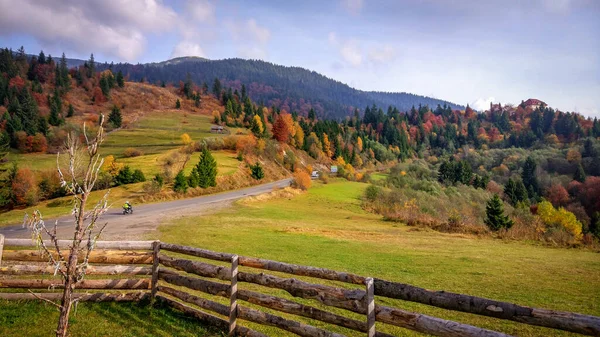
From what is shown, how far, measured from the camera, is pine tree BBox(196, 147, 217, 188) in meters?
54.9

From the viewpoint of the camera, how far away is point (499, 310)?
530cm

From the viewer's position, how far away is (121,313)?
9.10 m

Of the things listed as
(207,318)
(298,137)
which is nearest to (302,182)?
(298,137)

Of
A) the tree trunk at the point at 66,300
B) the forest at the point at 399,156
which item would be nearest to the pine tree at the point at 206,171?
the forest at the point at 399,156

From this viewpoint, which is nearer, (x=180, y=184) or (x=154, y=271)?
(x=154, y=271)

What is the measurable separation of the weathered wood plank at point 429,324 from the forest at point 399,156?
30434mm

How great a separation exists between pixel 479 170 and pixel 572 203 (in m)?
42.2

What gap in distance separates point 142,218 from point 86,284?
24395 mm

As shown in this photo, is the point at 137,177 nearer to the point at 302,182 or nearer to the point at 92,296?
the point at 302,182

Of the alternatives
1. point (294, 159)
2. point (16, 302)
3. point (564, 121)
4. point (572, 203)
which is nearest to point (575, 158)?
point (572, 203)

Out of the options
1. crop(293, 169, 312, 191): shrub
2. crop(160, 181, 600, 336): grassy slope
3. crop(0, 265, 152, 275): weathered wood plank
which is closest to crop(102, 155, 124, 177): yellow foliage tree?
crop(160, 181, 600, 336): grassy slope

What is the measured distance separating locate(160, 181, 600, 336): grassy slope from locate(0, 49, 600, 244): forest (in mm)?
9434

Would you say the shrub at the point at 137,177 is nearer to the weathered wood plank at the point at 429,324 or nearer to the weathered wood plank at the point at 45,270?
the weathered wood plank at the point at 45,270

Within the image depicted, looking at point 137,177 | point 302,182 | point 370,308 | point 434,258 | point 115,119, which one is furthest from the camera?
point 115,119
